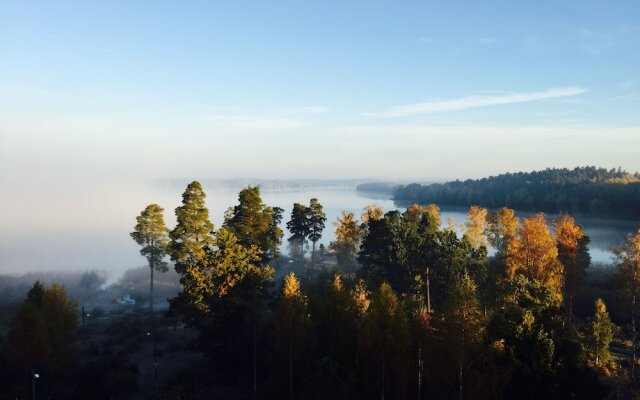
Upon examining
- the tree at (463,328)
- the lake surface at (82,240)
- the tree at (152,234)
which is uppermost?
the tree at (152,234)

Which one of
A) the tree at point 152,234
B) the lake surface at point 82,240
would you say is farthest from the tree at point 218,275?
the lake surface at point 82,240

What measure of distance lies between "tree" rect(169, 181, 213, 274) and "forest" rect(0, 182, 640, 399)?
0.11 m

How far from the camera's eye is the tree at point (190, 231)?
37.2 metres

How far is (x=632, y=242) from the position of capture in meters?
36.8

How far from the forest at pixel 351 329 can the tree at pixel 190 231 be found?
114 mm

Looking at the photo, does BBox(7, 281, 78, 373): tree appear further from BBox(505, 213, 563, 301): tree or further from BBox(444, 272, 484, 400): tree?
BBox(505, 213, 563, 301): tree

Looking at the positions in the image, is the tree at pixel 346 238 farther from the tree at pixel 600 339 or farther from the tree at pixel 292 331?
the tree at pixel 600 339

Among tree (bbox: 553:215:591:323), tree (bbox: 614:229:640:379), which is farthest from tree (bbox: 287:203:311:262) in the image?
tree (bbox: 614:229:640:379)

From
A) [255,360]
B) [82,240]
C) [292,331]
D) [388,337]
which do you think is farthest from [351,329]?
[82,240]

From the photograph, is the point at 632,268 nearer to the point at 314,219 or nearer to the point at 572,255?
the point at 572,255

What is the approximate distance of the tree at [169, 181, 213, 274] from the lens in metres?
37.2

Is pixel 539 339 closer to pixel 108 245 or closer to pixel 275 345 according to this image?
pixel 275 345

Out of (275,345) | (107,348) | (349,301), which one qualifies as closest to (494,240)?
(349,301)

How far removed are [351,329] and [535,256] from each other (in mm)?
20331
